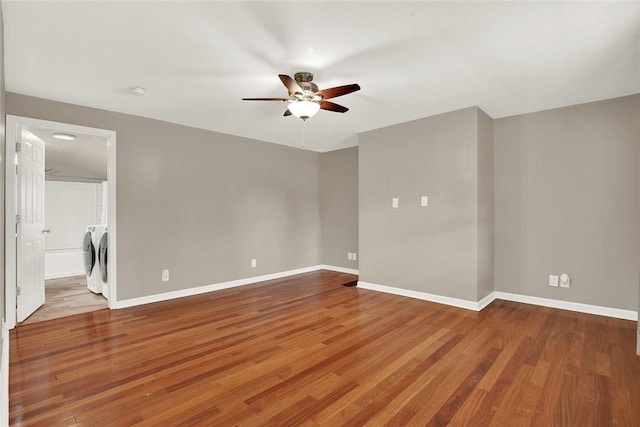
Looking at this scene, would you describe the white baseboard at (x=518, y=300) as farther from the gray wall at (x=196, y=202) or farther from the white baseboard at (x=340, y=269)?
the gray wall at (x=196, y=202)

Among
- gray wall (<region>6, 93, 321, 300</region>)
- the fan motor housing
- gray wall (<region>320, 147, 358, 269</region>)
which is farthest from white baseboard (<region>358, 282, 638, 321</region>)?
the fan motor housing

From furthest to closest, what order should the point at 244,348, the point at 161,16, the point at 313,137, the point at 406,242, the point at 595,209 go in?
the point at 313,137 < the point at 406,242 < the point at 595,209 < the point at 244,348 < the point at 161,16

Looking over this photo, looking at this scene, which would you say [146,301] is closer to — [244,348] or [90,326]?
[90,326]

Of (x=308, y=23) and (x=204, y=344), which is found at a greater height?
(x=308, y=23)

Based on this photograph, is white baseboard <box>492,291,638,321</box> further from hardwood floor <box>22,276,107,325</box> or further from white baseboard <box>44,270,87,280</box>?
white baseboard <box>44,270,87,280</box>

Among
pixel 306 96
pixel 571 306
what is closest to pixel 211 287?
pixel 306 96

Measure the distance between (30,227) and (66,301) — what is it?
3.74 feet

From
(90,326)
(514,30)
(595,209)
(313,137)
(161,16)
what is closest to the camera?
(161,16)

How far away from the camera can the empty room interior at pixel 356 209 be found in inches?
73.6

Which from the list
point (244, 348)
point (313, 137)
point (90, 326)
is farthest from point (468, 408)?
point (313, 137)

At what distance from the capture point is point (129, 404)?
1.80 metres

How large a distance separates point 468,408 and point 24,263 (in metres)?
4.24

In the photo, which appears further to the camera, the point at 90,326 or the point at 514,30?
the point at 90,326

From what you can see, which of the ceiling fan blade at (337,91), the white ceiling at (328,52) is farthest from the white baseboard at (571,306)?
the ceiling fan blade at (337,91)
